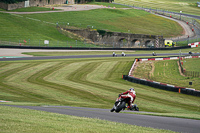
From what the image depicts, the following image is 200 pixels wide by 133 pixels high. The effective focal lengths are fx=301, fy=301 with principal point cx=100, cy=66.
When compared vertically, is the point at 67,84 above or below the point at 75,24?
below

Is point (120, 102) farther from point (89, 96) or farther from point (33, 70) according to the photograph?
point (33, 70)

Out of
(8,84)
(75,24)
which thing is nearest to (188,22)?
(75,24)

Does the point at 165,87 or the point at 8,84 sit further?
the point at 165,87

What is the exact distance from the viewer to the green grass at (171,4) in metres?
138

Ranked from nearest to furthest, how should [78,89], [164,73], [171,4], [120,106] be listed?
[120,106] < [78,89] < [164,73] < [171,4]

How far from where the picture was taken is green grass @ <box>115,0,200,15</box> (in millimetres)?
138250

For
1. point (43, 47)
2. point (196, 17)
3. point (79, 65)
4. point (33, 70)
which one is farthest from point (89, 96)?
point (196, 17)

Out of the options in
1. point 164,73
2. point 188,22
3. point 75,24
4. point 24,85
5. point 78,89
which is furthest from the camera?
point 188,22

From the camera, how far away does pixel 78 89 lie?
82.3 feet

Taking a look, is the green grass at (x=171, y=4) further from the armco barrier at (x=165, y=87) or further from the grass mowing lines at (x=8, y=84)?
the armco barrier at (x=165, y=87)

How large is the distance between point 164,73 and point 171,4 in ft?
392

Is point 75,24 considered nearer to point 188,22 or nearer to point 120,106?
point 188,22

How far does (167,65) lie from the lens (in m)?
46.0

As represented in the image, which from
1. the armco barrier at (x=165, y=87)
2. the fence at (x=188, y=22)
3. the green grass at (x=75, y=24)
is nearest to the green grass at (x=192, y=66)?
the armco barrier at (x=165, y=87)
